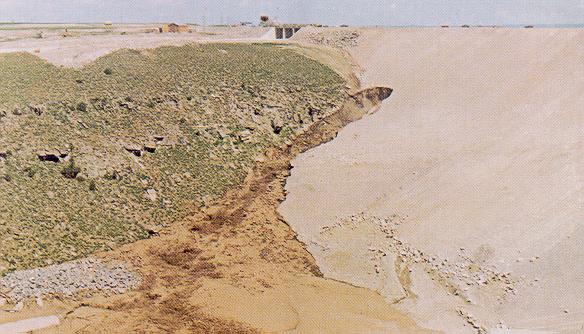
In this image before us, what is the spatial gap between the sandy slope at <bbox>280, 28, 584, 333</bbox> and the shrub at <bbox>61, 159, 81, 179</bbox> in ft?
45.3

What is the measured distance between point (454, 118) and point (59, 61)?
36.1 m

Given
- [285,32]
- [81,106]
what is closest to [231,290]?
[81,106]

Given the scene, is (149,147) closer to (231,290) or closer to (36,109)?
(36,109)

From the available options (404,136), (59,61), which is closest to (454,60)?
(404,136)

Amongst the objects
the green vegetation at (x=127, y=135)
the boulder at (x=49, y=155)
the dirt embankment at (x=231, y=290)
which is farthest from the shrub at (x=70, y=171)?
the dirt embankment at (x=231, y=290)

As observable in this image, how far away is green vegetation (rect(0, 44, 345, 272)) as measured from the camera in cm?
2650

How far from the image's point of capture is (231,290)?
2486 cm

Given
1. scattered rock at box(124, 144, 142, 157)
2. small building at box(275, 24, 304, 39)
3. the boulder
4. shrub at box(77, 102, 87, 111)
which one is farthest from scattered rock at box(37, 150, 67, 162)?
small building at box(275, 24, 304, 39)

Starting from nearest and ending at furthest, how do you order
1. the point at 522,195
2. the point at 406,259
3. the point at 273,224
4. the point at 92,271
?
the point at 92,271, the point at 406,259, the point at 522,195, the point at 273,224

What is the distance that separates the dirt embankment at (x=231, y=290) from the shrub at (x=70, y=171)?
21.2 ft

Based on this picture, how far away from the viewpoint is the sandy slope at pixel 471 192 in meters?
24.4

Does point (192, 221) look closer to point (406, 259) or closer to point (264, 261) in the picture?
point (264, 261)

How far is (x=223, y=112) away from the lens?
41.4 metres

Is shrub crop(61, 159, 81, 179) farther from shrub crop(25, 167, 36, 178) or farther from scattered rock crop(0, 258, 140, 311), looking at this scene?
scattered rock crop(0, 258, 140, 311)
